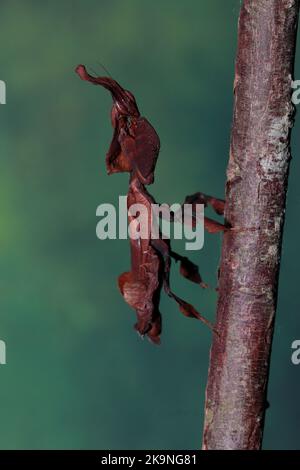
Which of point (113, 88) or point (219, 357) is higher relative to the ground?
point (113, 88)

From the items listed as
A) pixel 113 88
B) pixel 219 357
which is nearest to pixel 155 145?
pixel 113 88

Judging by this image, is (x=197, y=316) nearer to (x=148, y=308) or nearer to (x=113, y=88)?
(x=148, y=308)

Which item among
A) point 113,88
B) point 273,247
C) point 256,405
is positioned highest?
point 113,88
